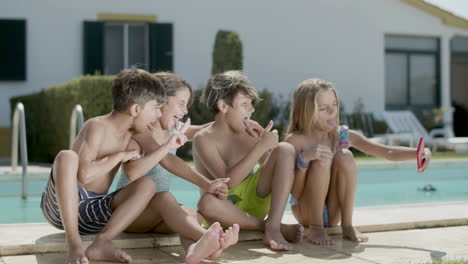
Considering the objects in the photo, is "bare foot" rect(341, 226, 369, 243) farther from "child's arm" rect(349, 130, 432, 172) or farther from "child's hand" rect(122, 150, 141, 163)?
"child's hand" rect(122, 150, 141, 163)

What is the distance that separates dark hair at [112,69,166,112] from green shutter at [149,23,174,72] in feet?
32.5

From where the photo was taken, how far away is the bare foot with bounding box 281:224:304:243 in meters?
3.59

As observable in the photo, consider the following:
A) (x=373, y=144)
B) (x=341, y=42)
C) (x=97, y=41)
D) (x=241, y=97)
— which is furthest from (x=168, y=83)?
(x=341, y=42)

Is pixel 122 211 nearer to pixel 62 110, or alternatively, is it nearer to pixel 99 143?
pixel 99 143

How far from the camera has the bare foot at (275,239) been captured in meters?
3.39

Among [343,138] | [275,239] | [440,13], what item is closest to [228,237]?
[275,239]

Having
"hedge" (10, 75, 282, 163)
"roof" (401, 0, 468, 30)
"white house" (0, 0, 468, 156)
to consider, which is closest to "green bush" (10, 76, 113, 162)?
"hedge" (10, 75, 282, 163)

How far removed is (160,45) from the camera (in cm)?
1317

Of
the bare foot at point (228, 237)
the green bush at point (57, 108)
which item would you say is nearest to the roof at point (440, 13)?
the green bush at point (57, 108)

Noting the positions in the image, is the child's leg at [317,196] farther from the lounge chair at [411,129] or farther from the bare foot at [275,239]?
the lounge chair at [411,129]

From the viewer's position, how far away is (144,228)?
141 inches

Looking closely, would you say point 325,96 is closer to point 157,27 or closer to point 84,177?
point 84,177

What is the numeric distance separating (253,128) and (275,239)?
25.7 inches

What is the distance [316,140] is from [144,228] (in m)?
1.05
